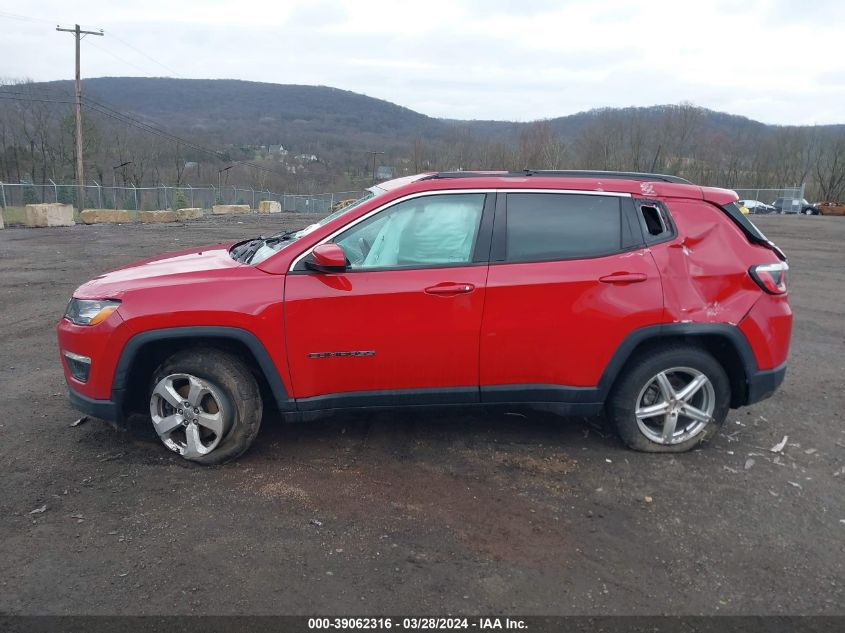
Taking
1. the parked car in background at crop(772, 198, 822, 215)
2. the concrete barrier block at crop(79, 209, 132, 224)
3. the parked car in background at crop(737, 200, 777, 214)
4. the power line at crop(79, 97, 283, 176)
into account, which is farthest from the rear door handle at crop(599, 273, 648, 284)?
the power line at crop(79, 97, 283, 176)

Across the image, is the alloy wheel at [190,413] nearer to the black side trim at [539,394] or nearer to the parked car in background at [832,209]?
the black side trim at [539,394]

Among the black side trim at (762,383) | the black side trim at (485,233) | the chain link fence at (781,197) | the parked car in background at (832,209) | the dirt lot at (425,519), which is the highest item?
the chain link fence at (781,197)

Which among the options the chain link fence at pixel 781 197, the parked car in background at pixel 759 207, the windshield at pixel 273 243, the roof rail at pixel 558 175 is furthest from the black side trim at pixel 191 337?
the parked car in background at pixel 759 207

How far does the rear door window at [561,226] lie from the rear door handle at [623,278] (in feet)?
0.53

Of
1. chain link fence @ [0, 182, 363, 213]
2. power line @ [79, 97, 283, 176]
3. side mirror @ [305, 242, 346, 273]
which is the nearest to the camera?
side mirror @ [305, 242, 346, 273]

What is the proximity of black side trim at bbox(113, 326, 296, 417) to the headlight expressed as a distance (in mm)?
249

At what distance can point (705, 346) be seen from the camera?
13.7ft

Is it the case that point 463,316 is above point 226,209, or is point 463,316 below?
below

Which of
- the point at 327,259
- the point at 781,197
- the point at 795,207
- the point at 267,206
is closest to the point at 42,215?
the point at 327,259

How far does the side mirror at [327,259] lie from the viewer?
3.69 m

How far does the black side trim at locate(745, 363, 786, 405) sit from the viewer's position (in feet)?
13.4

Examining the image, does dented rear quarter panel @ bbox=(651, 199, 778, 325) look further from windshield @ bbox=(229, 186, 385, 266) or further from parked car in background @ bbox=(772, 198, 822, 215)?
parked car in background @ bbox=(772, 198, 822, 215)

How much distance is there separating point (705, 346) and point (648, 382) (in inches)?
19.4

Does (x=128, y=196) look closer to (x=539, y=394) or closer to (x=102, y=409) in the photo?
(x=102, y=409)
